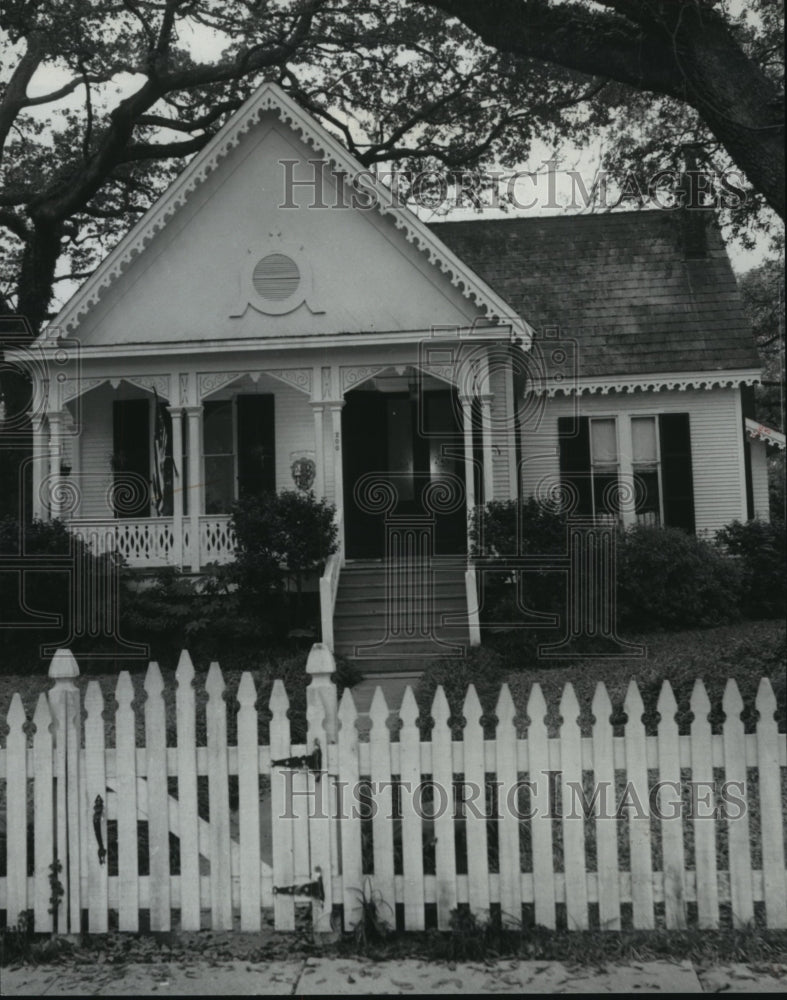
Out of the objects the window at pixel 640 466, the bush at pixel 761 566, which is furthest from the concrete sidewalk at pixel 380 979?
the window at pixel 640 466

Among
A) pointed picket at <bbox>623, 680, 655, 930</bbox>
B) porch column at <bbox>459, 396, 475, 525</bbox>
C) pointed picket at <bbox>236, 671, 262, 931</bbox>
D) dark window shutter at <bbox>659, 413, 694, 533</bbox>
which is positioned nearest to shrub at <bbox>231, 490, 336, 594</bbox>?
porch column at <bbox>459, 396, 475, 525</bbox>

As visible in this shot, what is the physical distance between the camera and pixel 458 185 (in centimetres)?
2283

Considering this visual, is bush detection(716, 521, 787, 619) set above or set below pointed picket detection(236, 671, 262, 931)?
above

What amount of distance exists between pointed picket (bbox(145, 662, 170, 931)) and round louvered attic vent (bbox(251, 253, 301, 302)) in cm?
1209

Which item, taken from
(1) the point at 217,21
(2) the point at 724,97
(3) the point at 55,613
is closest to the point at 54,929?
(2) the point at 724,97

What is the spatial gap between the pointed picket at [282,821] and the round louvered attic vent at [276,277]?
1226cm

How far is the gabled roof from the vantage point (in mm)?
15680

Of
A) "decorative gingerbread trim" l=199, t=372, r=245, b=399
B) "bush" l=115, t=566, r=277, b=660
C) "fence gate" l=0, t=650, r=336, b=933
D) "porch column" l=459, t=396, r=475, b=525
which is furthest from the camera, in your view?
"decorative gingerbread trim" l=199, t=372, r=245, b=399

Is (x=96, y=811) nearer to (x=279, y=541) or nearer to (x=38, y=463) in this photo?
(x=279, y=541)

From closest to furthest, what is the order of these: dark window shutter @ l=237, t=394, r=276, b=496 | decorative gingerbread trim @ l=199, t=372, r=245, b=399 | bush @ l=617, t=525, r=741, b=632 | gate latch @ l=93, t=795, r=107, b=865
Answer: gate latch @ l=93, t=795, r=107, b=865
bush @ l=617, t=525, r=741, b=632
decorative gingerbread trim @ l=199, t=372, r=245, b=399
dark window shutter @ l=237, t=394, r=276, b=496

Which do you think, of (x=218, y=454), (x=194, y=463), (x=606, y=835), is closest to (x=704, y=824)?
(x=606, y=835)

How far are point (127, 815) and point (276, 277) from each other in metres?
12.5

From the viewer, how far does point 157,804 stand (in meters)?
4.94

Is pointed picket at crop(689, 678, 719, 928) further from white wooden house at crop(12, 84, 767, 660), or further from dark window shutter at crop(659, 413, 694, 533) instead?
dark window shutter at crop(659, 413, 694, 533)
